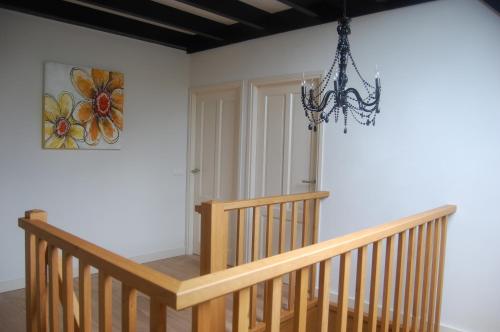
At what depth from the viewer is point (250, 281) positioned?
3.48ft

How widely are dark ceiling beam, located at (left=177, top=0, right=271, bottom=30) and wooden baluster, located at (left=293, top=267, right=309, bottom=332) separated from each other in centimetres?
234

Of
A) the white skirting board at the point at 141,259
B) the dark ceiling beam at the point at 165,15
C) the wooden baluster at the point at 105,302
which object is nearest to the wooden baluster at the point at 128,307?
the wooden baluster at the point at 105,302

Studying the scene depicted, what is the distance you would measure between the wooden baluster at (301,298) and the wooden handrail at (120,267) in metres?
0.47

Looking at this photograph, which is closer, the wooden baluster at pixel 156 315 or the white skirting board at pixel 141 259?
the wooden baluster at pixel 156 315

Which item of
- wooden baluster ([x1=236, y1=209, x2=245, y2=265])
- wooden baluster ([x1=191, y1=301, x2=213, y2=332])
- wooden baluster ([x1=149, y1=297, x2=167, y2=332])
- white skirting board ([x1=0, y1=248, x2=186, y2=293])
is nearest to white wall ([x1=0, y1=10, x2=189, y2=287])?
white skirting board ([x1=0, y1=248, x2=186, y2=293])

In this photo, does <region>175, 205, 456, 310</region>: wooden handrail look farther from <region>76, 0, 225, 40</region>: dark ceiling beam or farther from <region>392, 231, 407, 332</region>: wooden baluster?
<region>76, 0, 225, 40</region>: dark ceiling beam

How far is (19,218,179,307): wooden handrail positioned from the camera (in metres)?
0.93

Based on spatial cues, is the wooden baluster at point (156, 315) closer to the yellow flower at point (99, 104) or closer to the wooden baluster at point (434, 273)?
the wooden baluster at point (434, 273)

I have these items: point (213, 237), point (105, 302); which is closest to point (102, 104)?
point (213, 237)

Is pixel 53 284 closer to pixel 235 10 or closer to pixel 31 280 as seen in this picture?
pixel 31 280

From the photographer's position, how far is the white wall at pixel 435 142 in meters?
2.45

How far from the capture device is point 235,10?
3203 millimetres

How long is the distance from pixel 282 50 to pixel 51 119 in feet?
7.03


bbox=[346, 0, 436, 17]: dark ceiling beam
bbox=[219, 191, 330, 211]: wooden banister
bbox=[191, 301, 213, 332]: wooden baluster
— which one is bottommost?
bbox=[191, 301, 213, 332]: wooden baluster
